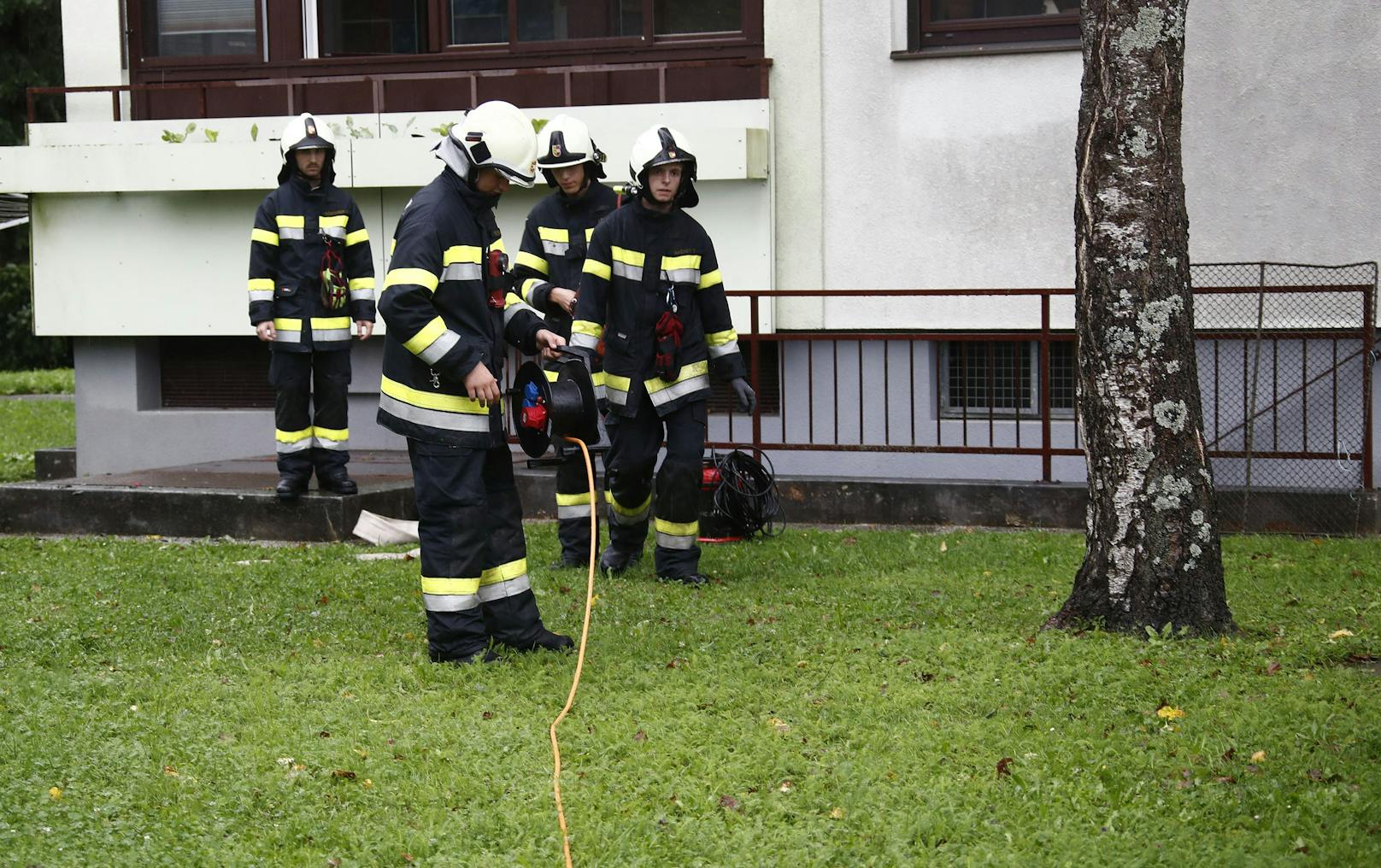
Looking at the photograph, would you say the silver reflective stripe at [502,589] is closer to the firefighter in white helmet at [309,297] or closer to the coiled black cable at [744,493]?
the coiled black cable at [744,493]

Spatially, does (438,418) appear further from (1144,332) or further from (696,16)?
(696,16)

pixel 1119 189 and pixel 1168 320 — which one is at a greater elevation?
pixel 1119 189

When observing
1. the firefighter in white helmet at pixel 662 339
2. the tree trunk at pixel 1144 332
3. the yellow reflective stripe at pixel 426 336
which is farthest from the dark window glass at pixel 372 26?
the tree trunk at pixel 1144 332

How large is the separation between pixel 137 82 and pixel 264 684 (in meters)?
8.49

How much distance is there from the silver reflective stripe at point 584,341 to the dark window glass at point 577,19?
4.98 metres

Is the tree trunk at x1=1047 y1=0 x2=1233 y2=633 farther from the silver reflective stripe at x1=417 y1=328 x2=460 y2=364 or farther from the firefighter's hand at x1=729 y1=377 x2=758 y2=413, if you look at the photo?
the silver reflective stripe at x1=417 y1=328 x2=460 y2=364

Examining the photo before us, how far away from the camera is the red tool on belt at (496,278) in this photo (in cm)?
632

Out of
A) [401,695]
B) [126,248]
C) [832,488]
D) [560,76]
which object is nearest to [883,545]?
[832,488]

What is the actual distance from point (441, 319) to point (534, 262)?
8.41 feet

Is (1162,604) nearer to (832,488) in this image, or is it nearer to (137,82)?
(832,488)

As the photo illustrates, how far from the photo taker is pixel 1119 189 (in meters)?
6.23

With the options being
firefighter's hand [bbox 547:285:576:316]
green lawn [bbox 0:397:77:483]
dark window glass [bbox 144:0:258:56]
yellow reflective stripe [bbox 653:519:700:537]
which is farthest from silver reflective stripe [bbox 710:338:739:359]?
green lawn [bbox 0:397:77:483]

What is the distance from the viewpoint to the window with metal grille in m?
10.8

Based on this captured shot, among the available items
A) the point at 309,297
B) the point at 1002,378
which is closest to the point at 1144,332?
the point at 1002,378
